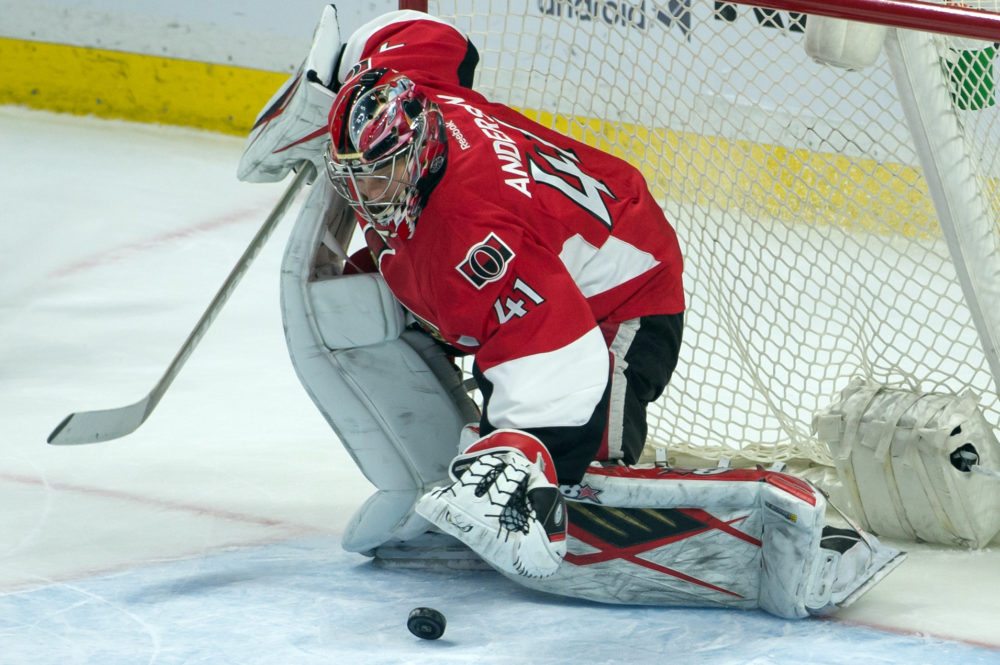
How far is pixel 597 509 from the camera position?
1781mm

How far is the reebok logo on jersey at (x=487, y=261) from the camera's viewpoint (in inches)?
61.5

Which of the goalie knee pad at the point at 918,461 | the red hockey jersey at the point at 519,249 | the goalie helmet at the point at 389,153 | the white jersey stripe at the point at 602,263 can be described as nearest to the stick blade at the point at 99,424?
the red hockey jersey at the point at 519,249

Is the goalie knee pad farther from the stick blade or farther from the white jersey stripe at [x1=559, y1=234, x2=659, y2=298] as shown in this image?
the stick blade

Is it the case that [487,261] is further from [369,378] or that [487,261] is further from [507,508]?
[369,378]

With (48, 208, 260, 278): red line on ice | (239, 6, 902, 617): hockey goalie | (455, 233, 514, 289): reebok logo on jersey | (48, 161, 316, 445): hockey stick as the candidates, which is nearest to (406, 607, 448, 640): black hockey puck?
(239, 6, 902, 617): hockey goalie

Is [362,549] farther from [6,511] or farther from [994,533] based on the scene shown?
[994,533]

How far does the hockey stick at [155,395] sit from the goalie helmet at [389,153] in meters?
0.44

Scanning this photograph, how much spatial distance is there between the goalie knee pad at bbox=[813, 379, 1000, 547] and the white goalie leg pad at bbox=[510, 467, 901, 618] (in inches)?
8.8

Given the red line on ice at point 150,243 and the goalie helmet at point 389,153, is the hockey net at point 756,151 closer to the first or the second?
the goalie helmet at point 389,153

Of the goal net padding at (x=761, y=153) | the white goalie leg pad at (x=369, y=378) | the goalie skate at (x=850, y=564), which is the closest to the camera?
the goalie skate at (x=850, y=564)

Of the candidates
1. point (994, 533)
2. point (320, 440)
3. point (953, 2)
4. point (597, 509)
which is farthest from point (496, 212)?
point (320, 440)

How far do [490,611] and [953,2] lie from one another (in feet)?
3.75

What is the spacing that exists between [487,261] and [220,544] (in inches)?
31.3

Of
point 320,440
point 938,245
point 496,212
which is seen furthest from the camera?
point 320,440
